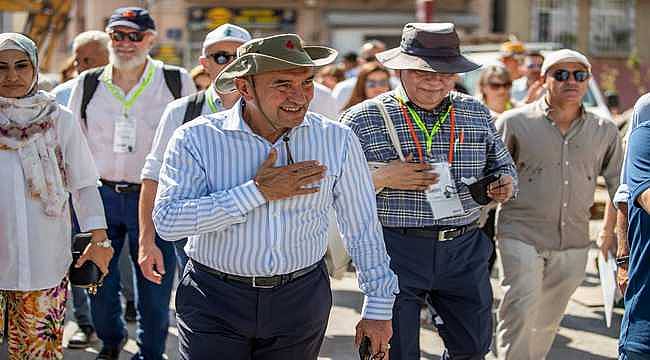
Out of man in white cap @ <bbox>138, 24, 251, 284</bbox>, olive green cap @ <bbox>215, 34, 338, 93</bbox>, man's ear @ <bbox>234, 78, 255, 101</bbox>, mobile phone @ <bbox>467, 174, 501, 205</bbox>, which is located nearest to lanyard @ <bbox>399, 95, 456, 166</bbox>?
mobile phone @ <bbox>467, 174, 501, 205</bbox>

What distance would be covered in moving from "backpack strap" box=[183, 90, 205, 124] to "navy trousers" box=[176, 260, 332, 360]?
169 cm

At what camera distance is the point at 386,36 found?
3072 cm

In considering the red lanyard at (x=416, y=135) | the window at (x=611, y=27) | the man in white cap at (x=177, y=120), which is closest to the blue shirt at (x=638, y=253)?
the red lanyard at (x=416, y=135)

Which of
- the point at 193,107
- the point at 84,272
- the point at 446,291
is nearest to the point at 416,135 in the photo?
the point at 446,291

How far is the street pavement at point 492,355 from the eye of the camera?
6.64 metres

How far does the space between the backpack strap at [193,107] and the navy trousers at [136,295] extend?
87cm

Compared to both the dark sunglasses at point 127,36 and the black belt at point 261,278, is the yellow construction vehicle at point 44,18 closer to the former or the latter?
the dark sunglasses at point 127,36

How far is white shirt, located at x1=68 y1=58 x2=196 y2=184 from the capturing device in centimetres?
588

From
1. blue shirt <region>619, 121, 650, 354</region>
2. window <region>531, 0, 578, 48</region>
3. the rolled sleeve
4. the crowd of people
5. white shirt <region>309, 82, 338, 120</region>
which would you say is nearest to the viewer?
the rolled sleeve

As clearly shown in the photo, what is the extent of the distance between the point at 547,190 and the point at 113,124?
2631 mm

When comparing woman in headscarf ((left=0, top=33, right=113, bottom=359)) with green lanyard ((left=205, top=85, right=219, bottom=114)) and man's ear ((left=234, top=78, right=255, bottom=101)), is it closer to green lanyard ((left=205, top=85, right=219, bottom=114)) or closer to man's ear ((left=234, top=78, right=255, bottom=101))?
green lanyard ((left=205, top=85, right=219, bottom=114))

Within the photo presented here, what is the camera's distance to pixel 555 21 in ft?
100

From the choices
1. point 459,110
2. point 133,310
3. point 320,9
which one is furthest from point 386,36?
point 459,110

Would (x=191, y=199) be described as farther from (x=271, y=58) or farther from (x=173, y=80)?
(x=173, y=80)
